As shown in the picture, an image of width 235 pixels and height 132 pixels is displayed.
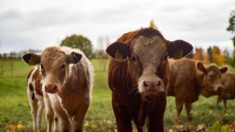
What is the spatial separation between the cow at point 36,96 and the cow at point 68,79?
2.75m

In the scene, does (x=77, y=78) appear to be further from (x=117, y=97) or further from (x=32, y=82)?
(x=32, y=82)

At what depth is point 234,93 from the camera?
21.3 metres

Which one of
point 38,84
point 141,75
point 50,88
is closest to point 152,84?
point 141,75

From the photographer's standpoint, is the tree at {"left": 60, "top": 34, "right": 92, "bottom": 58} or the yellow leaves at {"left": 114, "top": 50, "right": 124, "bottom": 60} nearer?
the yellow leaves at {"left": 114, "top": 50, "right": 124, "bottom": 60}

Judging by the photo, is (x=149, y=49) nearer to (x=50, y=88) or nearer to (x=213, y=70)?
(x=50, y=88)

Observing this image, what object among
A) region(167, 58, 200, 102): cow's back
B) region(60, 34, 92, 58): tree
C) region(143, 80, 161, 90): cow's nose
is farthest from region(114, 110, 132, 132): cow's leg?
region(60, 34, 92, 58): tree

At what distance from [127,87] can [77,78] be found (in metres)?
2.29

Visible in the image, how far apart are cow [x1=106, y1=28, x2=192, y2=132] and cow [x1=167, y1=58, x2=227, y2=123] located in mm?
8499

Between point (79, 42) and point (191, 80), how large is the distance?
2774 inches

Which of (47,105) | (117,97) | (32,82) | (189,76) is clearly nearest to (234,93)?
(189,76)

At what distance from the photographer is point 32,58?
8.41 meters

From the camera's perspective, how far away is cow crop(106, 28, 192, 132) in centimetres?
565

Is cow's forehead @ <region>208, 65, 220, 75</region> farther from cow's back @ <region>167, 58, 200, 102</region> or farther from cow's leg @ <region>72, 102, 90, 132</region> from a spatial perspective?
cow's leg @ <region>72, 102, 90, 132</region>

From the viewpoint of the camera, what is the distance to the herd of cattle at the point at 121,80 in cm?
586
